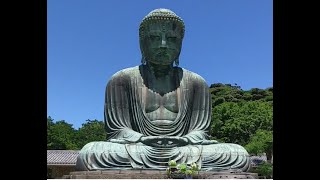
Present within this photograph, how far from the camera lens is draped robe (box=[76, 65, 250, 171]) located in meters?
9.84

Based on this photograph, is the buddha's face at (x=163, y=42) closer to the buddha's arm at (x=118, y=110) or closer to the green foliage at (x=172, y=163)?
the buddha's arm at (x=118, y=110)

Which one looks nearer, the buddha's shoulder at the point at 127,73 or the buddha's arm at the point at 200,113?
the buddha's arm at the point at 200,113

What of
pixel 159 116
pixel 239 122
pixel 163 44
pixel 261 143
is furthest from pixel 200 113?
pixel 239 122

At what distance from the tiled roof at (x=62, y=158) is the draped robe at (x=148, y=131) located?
13.9m

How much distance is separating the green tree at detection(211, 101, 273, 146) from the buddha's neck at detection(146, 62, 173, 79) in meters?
12.9

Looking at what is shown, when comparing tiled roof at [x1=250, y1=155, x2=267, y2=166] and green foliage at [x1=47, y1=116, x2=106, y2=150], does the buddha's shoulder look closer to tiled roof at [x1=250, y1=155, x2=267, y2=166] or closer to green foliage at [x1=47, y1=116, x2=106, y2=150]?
tiled roof at [x1=250, y1=155, x2=267, y2=166]

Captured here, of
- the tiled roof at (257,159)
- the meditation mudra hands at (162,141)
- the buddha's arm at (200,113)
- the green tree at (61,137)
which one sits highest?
the buddha's arm at (200,113)

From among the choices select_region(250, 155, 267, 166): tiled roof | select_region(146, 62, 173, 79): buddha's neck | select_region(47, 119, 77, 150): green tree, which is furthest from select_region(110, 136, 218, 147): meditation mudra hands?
select_region(47, 119, 77, 150): green tree

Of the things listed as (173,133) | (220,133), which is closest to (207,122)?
(173,133)

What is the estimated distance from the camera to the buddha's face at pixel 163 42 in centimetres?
1129

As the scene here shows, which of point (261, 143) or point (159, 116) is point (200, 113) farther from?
point (261, 143)

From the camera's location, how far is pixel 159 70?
37.6 feet

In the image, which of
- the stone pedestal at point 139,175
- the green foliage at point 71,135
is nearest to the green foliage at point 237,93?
the green foliage at point 71,135
